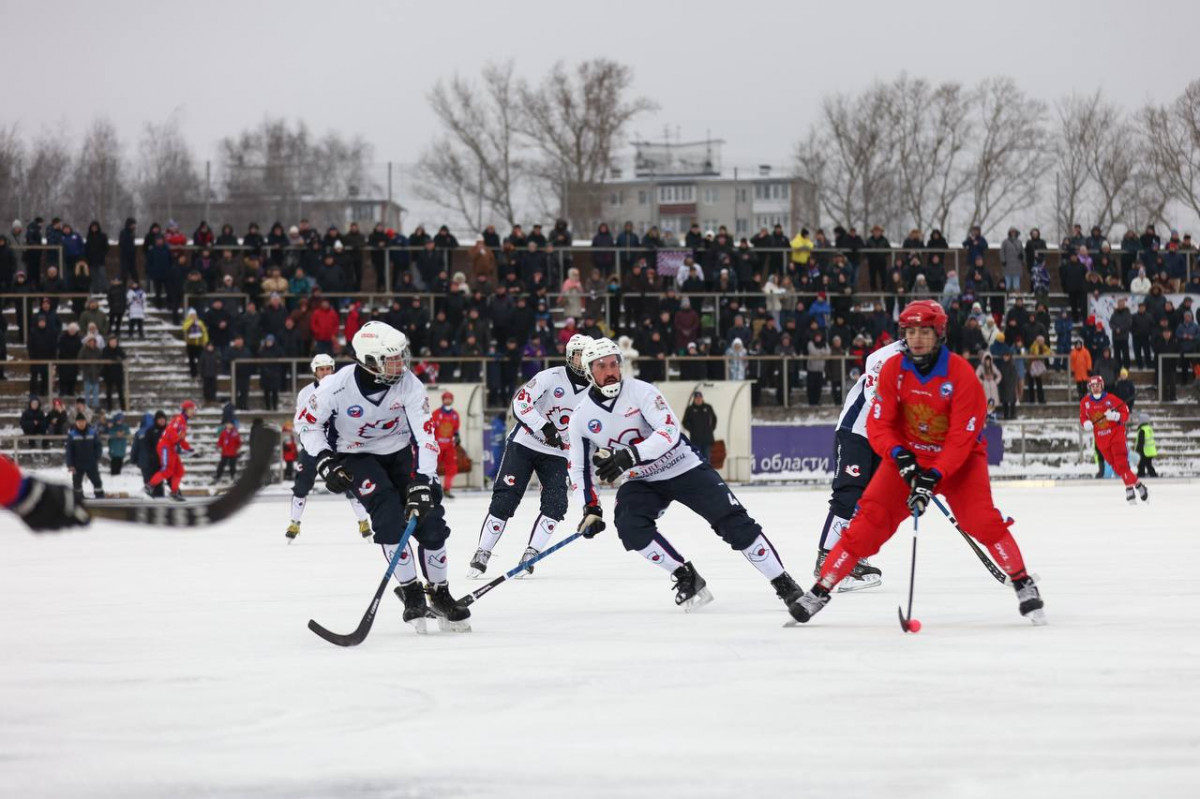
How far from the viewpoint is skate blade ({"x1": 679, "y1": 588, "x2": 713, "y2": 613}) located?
→ 779cm

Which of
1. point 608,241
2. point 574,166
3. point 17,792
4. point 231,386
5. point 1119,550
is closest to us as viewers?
point 17,792

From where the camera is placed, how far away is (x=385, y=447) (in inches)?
296

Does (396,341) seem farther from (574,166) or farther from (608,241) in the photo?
(574,166)

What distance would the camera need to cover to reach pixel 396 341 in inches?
288

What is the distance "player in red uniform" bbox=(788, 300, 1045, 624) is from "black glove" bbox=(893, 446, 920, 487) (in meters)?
0.01

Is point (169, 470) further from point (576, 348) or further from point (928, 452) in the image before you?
point (928, 452)

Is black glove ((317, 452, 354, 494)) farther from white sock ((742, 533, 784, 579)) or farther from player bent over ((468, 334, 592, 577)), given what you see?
player bent over ((468, 334, 592, 577))

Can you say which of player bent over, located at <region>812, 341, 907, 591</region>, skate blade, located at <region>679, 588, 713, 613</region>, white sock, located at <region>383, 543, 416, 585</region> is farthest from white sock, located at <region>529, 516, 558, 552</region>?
white sock, located at <region>383, 543, 416, 585</region>

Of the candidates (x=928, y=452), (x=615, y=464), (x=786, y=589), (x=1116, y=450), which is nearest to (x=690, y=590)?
(x=786, y=589)

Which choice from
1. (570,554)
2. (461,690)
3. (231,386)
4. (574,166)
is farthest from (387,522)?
(574,166)

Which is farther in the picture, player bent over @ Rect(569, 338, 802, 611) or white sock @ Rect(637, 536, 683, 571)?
white sock @ Rect(637, 536, 683, 571)

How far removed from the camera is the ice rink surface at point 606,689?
416cm

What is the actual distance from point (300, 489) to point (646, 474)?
6.43m

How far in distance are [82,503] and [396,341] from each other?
10.2ft
